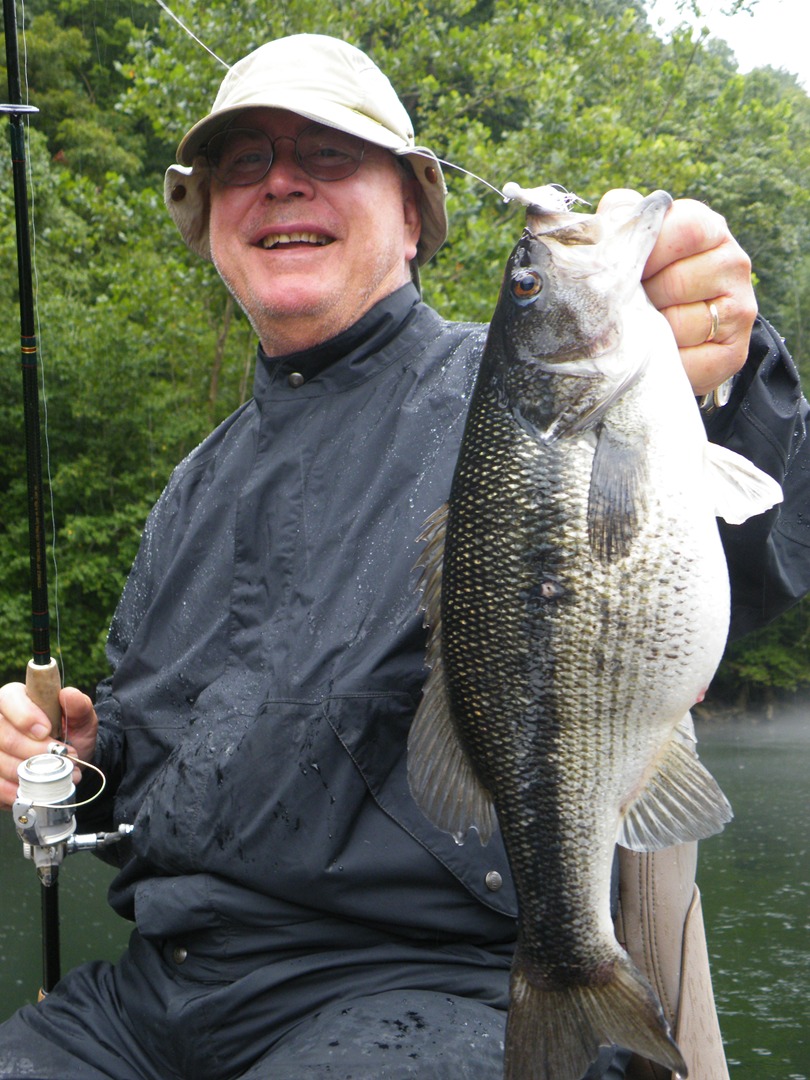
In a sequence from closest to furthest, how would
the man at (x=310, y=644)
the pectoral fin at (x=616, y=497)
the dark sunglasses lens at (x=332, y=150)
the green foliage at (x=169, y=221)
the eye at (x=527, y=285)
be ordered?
the pectoral fin at (x=616, y=497), the eye at (x=527, y=285), the man at (x=310, y=644), the dark sunglasses lens at (x=332, y=150), the green foliage at (x=169, y=221)

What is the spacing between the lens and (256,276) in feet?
8.19

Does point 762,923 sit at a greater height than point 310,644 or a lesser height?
lesser

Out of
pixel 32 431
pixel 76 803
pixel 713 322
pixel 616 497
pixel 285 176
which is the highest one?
pixel 285 176

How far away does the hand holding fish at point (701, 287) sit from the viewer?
1.61 metres

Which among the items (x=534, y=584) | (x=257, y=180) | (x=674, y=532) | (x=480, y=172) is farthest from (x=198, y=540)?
(x=480, y=172)

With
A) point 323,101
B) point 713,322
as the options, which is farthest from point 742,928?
point 713,322

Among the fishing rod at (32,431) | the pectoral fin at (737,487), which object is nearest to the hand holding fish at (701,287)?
the pectoral fin at (737,487)

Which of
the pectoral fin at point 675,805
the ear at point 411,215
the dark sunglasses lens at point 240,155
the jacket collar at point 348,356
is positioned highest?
the dark sunglasses lens at point 240,155

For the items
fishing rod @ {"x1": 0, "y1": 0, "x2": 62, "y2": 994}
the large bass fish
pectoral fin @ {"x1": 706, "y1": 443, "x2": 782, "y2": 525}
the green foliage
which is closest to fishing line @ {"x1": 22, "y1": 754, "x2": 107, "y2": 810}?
fishing rod @ {"x1": 0, "y1": 0, "x2": 62, "y2": 994}

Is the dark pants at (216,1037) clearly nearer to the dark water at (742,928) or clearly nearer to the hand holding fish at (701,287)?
the hand holding fish at (701,287)

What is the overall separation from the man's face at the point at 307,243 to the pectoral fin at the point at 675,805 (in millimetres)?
1254

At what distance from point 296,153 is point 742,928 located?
542cm

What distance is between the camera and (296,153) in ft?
8.27

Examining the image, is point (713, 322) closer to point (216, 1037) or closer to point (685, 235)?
point (685, 235)
